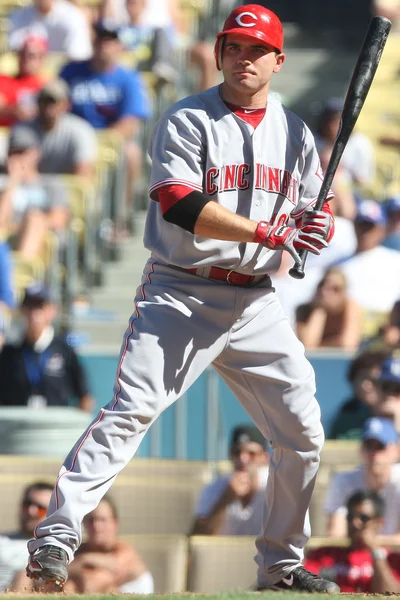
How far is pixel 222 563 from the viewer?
6062mm

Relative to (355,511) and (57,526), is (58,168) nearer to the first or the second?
(355,511)

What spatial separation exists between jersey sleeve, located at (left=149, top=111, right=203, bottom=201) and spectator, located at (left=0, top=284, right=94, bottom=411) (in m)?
3.36

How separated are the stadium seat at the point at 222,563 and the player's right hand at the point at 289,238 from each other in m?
2.18

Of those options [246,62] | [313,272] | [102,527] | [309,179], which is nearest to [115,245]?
[313,272]

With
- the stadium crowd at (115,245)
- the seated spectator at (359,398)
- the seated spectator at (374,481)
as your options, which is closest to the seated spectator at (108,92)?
the stadium crowd at (115,245)

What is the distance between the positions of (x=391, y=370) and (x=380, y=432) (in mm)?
560

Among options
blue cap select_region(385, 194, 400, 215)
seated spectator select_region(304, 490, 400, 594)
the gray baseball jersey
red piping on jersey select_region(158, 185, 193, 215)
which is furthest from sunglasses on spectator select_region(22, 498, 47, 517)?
blue cap select_region(385, 194, 400, 215)

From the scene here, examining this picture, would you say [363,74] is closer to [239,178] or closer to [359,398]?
[239,178]

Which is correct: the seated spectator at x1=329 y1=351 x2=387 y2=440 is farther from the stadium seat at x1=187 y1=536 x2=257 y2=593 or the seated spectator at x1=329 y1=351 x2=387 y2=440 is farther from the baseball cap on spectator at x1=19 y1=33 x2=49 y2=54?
the baseball cap on spectator at x1=19 y1=33 x2=49 y2=54

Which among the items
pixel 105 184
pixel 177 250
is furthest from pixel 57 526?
pixel 105 184

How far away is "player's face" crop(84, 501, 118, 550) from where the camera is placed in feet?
20.2

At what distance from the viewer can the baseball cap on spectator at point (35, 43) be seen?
1074 centimetres

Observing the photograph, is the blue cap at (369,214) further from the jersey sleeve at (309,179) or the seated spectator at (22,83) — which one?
the jersey sleeve at (309,179)

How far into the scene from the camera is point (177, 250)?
174 inches
